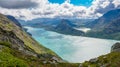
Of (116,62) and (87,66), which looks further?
(87,66)

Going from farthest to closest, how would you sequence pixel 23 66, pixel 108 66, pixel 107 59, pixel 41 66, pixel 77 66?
pixel 77 66
pixel 41 66
pixel 107 59
pixel 108 66
pixel 23 66

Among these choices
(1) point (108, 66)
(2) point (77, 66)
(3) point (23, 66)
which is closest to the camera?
(3) point (23, 66)

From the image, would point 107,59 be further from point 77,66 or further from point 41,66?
point 41,66

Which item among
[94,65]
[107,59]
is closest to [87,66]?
[94,65]

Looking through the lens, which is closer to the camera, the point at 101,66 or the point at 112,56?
the point at 101,66

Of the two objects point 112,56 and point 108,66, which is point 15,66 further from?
point 112,56

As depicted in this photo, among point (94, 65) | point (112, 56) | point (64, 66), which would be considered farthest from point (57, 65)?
point (112, 56)

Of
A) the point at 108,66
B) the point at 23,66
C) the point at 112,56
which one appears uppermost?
the point at 112,56

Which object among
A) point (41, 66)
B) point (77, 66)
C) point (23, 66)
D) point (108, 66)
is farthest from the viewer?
point (77, 66)

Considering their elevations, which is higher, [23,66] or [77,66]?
[77,66]
